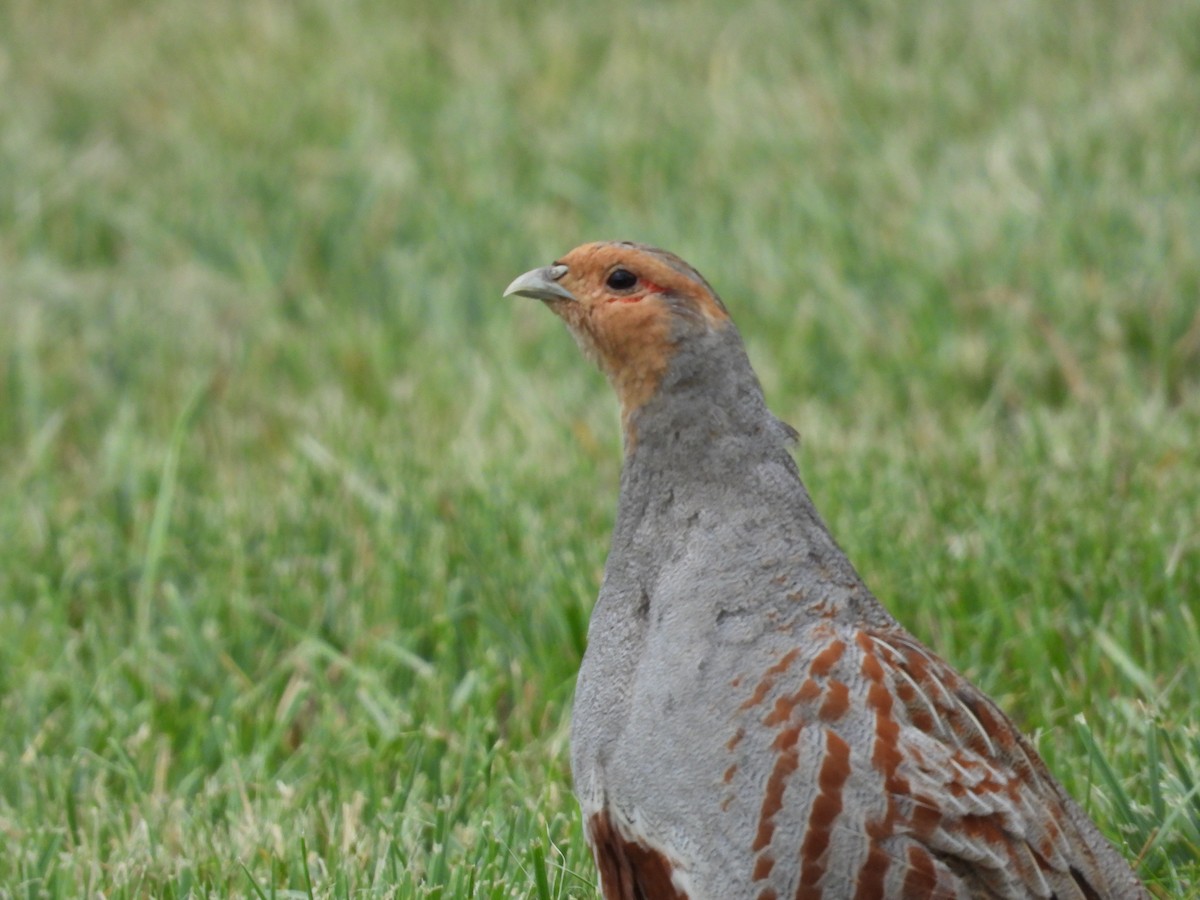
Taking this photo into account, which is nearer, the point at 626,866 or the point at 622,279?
the point at 626,866

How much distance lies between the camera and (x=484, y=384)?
5414 mm

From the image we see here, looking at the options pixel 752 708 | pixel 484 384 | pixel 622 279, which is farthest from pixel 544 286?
pixel 484 384

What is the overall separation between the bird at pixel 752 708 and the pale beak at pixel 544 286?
0.14 meters

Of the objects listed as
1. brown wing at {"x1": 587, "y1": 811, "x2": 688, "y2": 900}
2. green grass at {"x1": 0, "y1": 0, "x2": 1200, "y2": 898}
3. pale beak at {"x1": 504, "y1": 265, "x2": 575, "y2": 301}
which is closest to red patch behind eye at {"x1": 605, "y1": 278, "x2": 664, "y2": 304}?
pale beak at {"x1": 504, "y1": 265, "x2": 575, "y2": 301}

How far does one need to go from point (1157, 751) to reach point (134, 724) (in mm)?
2118

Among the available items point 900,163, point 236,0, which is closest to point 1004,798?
point 900,163

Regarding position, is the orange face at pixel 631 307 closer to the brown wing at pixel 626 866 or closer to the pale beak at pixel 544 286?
the pale beak at pixel 544 286

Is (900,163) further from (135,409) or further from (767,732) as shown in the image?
(767,732)

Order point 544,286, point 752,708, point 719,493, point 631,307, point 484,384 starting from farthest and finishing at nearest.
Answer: point 484,384 → point 544,286 → point 631,307 → point 719,493 → point 752,708

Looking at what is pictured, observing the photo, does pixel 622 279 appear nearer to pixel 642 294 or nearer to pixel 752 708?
pixel 642 294

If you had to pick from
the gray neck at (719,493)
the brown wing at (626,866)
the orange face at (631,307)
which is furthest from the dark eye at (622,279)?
the brown wing at (626,866)

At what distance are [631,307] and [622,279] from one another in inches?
3.0

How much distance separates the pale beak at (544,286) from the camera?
111 inches

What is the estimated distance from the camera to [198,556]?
4.43 m
